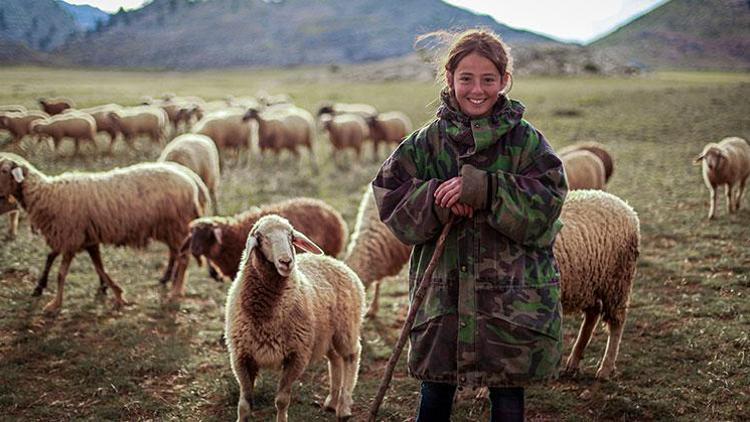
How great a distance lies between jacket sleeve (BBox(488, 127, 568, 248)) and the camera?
2707 mm

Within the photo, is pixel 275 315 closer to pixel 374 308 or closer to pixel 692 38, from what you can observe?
pixel 374 308

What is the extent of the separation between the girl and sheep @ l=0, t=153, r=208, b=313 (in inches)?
226

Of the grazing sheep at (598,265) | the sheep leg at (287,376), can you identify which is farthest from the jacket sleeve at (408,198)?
the grazing sheep at (598,265)

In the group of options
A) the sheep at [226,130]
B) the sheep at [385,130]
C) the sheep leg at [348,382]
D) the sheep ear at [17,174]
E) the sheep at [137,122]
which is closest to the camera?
the sheep leg at [348,382]

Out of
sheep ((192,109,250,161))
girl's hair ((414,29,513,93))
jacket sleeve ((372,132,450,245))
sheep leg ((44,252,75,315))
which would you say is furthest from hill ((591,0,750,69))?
jacket sleeve ((372,132,450,245))

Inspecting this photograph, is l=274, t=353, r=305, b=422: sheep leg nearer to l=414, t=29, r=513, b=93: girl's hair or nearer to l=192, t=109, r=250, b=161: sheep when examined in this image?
l=414, t=29, r=513, b=93: girl's hair

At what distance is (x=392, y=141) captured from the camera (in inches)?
856

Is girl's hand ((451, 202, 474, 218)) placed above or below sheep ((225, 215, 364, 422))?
above

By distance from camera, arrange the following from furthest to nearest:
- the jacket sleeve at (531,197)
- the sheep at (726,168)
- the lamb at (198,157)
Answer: the lamb at (198,157) < the sheep at (726,168) < the jacket sleeve at (531,197)

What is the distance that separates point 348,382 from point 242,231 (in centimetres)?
301

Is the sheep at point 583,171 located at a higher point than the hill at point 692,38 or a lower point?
lower

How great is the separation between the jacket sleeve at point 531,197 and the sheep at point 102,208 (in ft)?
19.8

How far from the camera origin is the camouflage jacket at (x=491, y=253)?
2.75m

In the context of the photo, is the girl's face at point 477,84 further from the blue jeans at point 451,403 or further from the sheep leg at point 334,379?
the sheep leg at point 334,379
